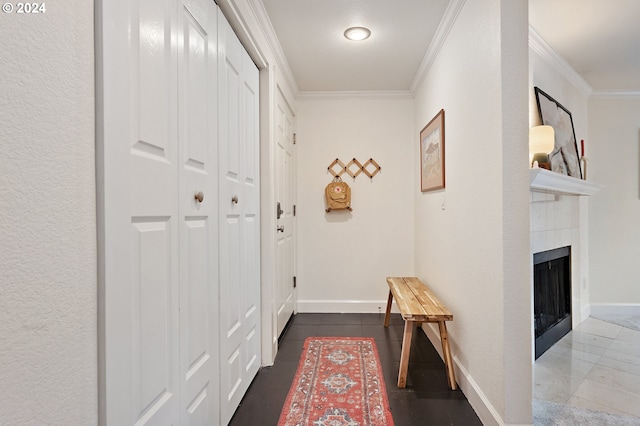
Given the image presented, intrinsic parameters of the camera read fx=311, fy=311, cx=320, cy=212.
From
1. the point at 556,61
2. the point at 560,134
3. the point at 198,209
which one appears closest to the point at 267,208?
the point at 198,209

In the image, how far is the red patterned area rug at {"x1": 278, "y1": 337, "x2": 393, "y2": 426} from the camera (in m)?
1.62

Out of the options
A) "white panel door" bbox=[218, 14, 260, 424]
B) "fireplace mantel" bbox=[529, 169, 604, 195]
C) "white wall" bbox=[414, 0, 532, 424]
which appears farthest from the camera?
"fireplace mantel" bbox=[529, 169, 604, 195]

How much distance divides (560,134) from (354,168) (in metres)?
1.82

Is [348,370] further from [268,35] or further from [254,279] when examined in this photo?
[268,35]

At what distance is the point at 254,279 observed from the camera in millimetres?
2002

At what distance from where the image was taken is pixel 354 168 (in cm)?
339

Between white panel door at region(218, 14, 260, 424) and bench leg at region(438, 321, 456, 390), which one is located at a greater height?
white panel door at region(218, 14, 260, 424)

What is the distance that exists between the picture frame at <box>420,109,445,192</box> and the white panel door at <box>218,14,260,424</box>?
134 centimetres

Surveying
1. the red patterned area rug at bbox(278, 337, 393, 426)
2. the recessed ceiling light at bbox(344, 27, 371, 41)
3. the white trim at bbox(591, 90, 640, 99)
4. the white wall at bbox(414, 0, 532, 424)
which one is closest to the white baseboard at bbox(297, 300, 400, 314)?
the red patterned area rug at bbox(278, 337, 393, 426)

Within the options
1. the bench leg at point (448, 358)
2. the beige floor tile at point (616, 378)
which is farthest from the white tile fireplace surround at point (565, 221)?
the bench leg at point (448, 358)

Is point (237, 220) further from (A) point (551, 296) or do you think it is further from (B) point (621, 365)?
(B) point (621, 365)

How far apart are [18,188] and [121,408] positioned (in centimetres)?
58

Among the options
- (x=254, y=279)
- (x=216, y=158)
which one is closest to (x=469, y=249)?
(x=254, y=279)

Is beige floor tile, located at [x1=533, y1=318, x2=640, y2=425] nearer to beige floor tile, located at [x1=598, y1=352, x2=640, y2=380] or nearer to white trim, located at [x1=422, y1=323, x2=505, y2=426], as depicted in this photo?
beige floor tile, located at [x1=598, y1=352, x2=640, y2=380]
